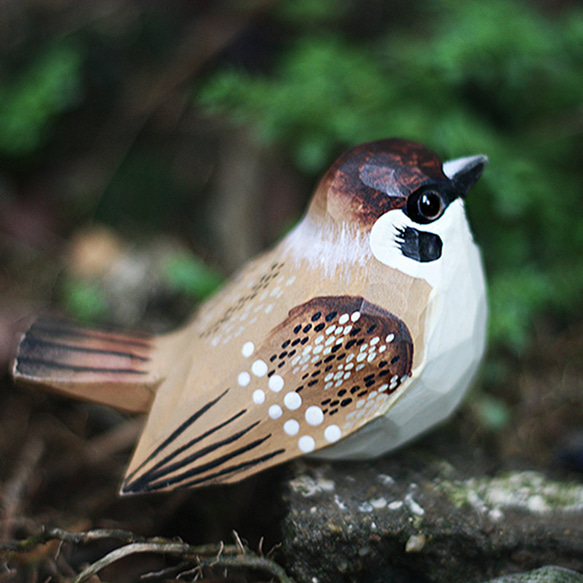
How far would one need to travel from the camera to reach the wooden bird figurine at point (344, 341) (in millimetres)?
1142

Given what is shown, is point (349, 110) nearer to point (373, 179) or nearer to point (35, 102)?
point (373, 179)

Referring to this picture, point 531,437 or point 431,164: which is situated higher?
point 431,164

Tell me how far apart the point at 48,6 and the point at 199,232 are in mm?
1390

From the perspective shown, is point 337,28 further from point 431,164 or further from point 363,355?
point 363,355

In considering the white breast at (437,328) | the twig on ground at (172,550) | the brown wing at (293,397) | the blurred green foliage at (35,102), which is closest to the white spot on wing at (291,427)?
the brown wing at (293,397)

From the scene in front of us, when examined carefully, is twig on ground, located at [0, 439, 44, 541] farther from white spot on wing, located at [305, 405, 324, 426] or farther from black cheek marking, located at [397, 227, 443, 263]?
black cheek marking, located at [397, 227, 443, 263]

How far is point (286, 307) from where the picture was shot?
1.20 metres

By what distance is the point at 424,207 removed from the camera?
118 cm

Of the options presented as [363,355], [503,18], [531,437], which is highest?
[503,18]

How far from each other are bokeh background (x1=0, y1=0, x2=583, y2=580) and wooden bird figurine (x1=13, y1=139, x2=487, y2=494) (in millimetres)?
583

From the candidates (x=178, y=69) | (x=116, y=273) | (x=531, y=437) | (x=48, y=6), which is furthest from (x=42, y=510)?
(x=48, y=6)

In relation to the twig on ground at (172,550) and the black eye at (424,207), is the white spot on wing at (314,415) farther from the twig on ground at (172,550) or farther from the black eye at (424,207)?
the black eye at (424,207)

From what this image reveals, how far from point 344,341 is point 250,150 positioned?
1.62 m

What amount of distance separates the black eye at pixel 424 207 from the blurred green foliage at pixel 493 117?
67 cm
